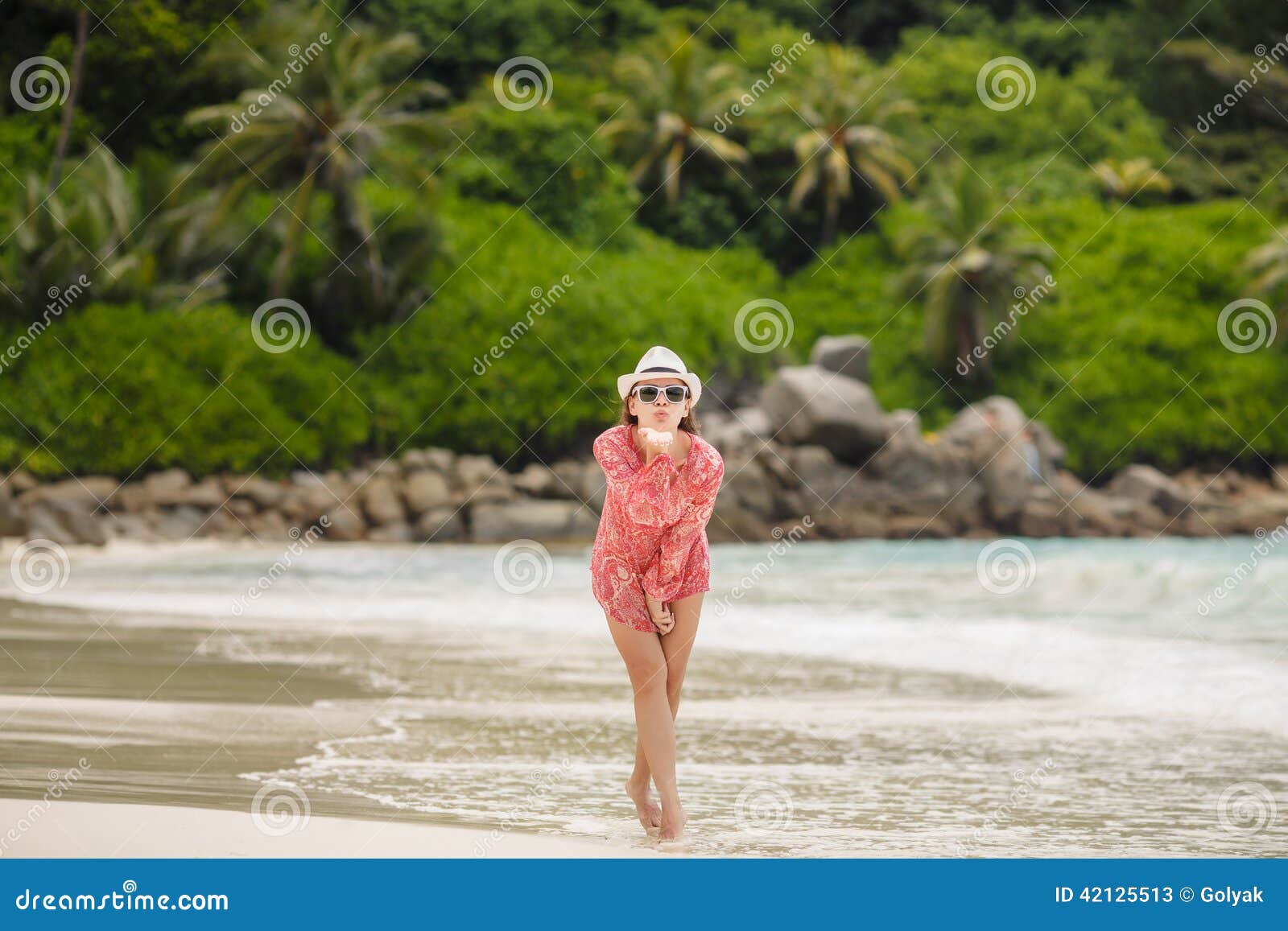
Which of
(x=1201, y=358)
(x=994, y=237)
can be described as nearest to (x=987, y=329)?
(x=994, y=237)

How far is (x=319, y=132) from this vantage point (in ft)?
107

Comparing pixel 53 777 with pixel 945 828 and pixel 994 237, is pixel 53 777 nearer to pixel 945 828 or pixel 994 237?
pixel 945 828

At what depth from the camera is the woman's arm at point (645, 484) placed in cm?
488

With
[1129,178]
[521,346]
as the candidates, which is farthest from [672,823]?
[1129,178]

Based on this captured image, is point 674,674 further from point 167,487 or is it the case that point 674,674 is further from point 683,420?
point 167,487

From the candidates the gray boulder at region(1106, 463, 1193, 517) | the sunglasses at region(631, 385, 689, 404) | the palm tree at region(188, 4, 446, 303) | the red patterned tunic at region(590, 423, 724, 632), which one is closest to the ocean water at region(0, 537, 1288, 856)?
the red patterned tunic at region(590, 423, 724, 632)

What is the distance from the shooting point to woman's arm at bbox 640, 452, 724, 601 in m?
4.94

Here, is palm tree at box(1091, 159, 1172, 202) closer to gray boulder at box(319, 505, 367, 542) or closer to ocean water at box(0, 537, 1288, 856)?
gray boulder at box(319, 505, 367, 542)

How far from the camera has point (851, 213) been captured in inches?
1827

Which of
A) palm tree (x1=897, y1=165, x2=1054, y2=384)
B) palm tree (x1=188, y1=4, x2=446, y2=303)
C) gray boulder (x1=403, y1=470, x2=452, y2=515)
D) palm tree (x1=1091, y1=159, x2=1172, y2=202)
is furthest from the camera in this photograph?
palm tree (x1=1091, y1=159, x2=1172, y2=202)

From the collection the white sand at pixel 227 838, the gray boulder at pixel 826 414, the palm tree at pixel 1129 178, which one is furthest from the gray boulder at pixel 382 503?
the white sand at pixel 227 838

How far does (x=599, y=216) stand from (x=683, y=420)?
36572 mm

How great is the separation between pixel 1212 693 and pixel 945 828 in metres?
4.23

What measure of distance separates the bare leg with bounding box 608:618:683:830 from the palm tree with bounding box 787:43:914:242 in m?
39.6
